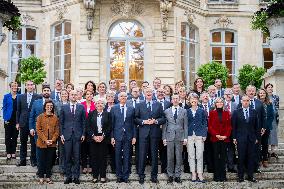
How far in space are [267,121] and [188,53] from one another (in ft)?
31.2

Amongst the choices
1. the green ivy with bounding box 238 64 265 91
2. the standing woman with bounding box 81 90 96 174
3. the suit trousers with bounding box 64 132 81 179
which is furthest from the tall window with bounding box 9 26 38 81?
the suit trousers with bounding box 64 132 81 179

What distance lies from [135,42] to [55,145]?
9.61 meters

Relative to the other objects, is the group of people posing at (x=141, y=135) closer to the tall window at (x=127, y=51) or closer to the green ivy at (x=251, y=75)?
the tall window at (x=127, y=51)

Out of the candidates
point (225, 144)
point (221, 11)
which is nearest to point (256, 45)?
point (221, 11)

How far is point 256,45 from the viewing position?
833 inches

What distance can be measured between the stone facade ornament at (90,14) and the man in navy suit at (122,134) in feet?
28.4

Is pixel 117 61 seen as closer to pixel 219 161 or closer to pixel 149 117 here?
pixel 149 117

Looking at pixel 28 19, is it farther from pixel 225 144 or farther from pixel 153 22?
pixel 225 144

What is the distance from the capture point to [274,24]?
1309 centimetres

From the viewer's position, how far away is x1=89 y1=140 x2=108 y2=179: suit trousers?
932cm

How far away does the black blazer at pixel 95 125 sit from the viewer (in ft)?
30.9

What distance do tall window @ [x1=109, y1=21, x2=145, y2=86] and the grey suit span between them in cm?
887

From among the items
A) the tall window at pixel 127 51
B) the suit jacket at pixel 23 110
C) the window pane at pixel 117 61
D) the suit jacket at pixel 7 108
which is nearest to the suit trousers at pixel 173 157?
the suit jacket at pixel 23 110

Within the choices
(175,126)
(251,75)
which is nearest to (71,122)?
(175,126)
